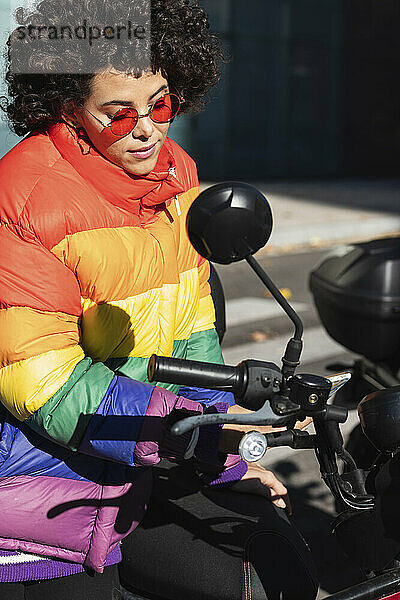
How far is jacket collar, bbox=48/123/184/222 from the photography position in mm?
1834

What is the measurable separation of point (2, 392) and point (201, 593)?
0.58 meters

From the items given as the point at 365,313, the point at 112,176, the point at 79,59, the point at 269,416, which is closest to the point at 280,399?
the point at 269,416

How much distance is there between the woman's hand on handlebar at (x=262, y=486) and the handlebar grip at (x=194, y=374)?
0.68m

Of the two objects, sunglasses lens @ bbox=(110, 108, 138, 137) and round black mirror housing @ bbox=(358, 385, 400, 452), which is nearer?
round black mirror housing @ bbox=(358, 385, 400, 452)

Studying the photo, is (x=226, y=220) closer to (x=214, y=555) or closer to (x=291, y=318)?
(x=291, y=318)

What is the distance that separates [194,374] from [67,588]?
26.6 inches

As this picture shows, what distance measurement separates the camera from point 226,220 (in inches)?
53.0

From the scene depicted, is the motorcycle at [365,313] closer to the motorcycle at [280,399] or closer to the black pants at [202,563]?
the black pants at [202,563]

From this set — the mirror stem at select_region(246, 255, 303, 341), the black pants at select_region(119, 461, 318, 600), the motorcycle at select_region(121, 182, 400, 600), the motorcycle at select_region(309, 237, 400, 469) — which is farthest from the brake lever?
the motorcycle at select_region(309, 237, 400, 469)

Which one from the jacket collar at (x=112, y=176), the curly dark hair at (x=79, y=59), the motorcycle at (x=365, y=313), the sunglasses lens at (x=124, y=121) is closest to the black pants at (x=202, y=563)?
the jacket collar at (x=112, y=176)

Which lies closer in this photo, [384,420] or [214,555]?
[384,420]

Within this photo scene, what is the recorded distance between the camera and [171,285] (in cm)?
195

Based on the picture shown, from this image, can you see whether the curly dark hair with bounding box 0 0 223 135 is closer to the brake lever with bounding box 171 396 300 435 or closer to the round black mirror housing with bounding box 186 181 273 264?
the round black mirror housing with bounding box 186 181 273 264

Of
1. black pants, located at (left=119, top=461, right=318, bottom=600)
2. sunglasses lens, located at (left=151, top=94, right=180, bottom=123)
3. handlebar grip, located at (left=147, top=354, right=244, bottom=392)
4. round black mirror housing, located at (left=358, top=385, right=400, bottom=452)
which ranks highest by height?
sunglasses lens, located at (left=151, top=94, right=180, bottom=123)
